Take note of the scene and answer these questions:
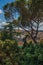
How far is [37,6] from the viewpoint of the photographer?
25.4 feet

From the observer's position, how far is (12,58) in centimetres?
743

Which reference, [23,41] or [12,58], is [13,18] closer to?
[23,41]

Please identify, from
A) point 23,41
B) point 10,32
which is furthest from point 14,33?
point 23,41

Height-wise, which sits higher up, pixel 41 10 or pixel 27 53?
pixel 41 10

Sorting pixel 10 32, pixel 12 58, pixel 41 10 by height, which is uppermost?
pixel 41 10

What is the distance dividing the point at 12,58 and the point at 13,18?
4.21 feet

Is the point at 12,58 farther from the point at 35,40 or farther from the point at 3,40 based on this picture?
the point at 35,40

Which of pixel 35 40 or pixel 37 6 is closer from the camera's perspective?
pixel 37 6

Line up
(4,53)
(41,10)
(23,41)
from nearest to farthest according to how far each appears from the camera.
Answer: (4,53) < (41,10) < (23,41)

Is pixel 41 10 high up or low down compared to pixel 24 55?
up

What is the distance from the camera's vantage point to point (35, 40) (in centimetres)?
830

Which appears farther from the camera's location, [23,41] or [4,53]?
[23,41]

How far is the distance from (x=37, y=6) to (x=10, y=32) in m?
0.99

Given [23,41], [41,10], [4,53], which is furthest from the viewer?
[23,41]
